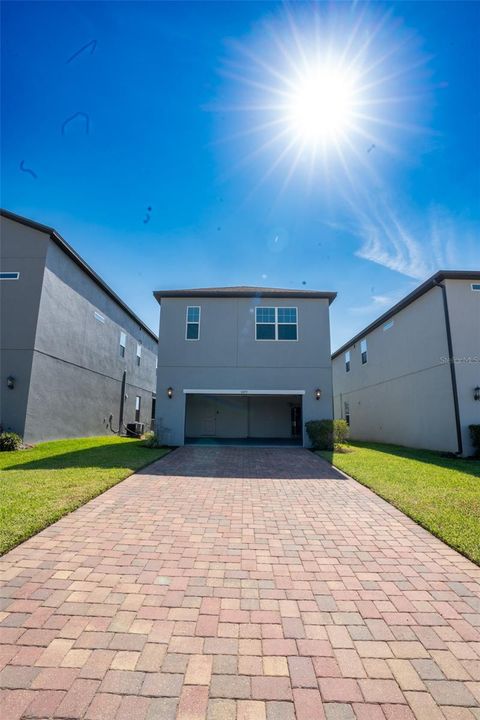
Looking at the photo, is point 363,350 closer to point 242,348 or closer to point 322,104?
point 242,348

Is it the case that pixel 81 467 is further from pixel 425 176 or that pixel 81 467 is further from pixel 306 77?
pixel 425 176

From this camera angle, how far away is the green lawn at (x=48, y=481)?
431 centimetres

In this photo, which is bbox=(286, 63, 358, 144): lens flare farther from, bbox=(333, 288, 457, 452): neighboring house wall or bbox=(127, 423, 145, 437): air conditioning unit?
bbox=(127, 423, 145, 437): air conditioning unit

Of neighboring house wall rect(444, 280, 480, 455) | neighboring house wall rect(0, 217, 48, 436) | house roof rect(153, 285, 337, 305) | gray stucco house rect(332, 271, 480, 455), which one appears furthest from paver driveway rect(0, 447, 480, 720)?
house roof rect(153, 285, 337, 305)

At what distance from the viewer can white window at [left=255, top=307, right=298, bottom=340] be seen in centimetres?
1380

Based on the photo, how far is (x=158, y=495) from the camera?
593 centimetres

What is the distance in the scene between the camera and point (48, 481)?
6539 mm

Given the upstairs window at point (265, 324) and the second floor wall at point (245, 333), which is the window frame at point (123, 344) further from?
the upstairs window at point (265, 324)

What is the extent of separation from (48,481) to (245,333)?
29.6 feet

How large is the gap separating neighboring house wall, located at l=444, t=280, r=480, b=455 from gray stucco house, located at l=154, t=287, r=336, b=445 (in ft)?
14.5

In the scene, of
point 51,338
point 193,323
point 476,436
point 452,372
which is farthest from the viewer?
point 193,323

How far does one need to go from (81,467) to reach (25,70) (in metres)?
8.75

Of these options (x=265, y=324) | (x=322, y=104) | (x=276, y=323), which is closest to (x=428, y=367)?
(x=276, y=323)

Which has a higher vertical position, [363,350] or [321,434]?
[363,350]
